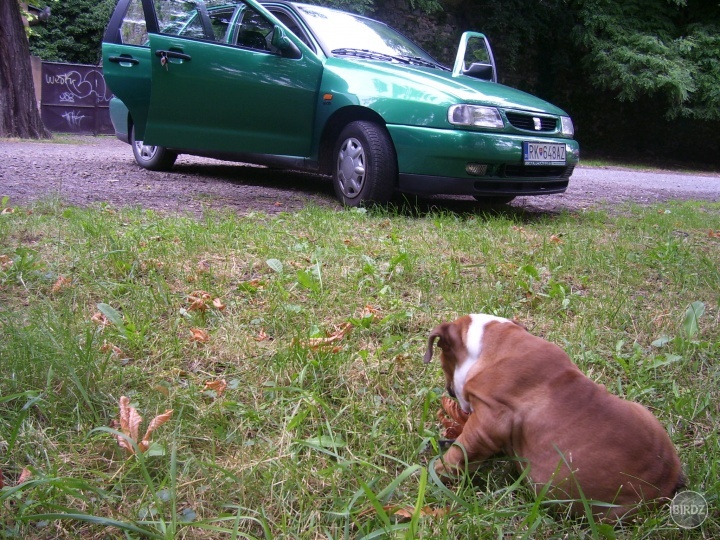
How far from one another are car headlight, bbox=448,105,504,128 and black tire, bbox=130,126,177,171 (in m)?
3.47

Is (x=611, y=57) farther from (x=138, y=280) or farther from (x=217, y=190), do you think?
(x=138, y=280)

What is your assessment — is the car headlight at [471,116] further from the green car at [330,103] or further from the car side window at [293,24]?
the car side window at [293,24]

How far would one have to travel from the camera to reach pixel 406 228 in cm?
399

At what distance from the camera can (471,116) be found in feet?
14.6

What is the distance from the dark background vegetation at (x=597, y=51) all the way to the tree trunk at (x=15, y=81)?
21.6ft

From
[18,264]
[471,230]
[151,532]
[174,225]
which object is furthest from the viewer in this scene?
[471,230]

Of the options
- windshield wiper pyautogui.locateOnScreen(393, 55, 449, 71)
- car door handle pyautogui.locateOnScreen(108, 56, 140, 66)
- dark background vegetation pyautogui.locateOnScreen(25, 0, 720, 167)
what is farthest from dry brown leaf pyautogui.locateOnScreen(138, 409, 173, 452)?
dark background vegetation pyautogui.locateOnScreen(25, 0, 720, 167)

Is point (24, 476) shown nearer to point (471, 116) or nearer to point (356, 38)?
point (471, 116)

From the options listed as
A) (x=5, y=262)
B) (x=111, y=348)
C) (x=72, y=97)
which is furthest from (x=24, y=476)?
(x=72, y=97)

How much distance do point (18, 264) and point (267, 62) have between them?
313 centimetres

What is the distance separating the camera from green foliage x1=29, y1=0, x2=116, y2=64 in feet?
62.8

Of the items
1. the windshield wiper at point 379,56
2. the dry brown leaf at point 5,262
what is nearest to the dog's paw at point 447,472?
the dry brown leaf at point 5,262

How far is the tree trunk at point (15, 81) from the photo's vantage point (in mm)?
12305

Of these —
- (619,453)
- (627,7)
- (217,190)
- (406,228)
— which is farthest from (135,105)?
(627,7)
